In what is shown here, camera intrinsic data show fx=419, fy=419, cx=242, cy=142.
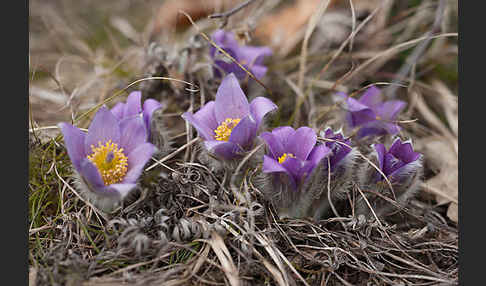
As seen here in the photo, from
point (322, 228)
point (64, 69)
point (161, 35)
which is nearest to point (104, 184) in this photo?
point (322, 228)

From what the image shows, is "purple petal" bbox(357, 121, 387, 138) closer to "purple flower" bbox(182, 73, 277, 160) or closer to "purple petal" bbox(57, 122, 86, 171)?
"purple flower" bbox(182, 73, 277, 160)

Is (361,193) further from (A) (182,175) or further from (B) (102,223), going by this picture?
(B) (102,223)

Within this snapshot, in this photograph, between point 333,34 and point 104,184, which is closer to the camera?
point 104,184

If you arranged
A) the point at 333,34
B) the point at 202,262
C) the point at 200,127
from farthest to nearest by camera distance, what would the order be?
the point at 333,34 < the point at 200,127 < the point at 202,262

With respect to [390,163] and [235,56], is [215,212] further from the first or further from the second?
[235,56]

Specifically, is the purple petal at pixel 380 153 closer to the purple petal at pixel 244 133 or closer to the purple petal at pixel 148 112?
the purple petal at pixel 244 133

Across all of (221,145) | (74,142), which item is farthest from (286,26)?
(74,142)

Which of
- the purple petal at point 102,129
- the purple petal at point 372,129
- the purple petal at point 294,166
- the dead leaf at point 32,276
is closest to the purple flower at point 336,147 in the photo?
the purple petal at point 294,166

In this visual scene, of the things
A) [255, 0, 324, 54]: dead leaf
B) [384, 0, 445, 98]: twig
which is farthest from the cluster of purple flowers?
[255, 0, 324, 54]: dead leaf
